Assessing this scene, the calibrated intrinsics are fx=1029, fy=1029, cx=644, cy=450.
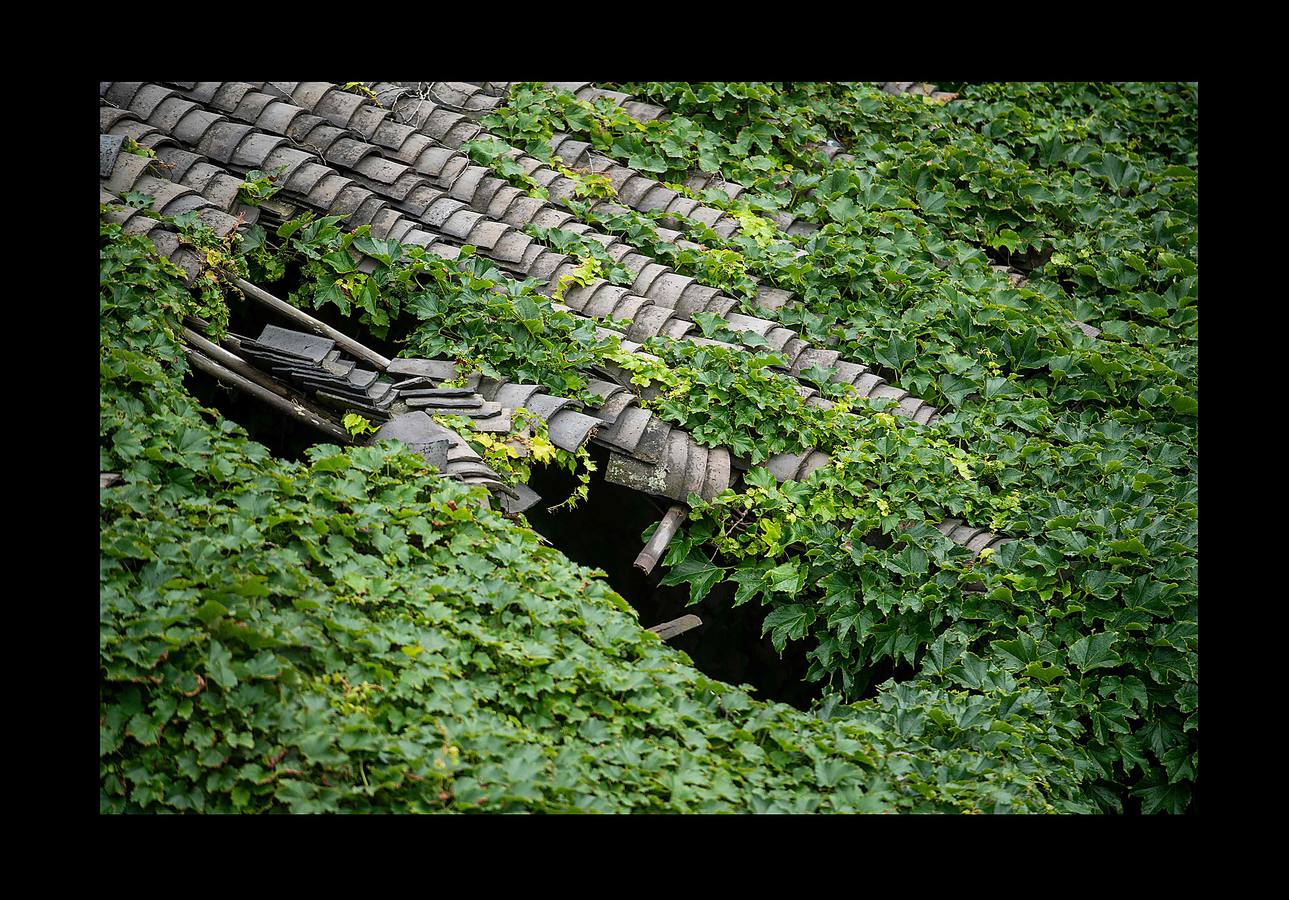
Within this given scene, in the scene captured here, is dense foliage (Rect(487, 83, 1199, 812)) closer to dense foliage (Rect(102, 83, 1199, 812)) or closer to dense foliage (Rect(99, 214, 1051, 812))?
dense foliage (Rect(102, 83, 1199, 812))

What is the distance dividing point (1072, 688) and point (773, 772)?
1.78 metres

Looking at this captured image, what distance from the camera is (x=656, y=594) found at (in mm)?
7289

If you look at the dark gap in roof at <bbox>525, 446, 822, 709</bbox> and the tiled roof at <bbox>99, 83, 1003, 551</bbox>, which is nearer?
the tiled roof at <bbox>99, 83, 1003, 551</bbox>

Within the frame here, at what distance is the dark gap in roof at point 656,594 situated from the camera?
258 inches

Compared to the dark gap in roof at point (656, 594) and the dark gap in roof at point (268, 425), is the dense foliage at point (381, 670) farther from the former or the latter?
the dark gap in roof at point (656, 594)

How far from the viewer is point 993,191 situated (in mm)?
7812

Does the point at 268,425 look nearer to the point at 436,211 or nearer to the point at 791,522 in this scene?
the point at 436,211

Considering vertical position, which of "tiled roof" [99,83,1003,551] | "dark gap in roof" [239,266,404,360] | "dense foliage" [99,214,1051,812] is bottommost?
"dense foliage" [99,214,1051,812]

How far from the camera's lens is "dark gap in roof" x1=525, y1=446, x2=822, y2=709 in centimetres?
654

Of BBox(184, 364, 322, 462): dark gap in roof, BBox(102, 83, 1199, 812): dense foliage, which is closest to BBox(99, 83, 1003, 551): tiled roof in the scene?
BBox(102, 83, 1199, 812): dense foliage

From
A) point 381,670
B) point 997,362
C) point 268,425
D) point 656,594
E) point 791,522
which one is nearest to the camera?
point 381,670

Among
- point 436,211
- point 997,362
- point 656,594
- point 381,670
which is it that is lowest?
point 381,670

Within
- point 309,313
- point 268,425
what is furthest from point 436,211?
point 268,425

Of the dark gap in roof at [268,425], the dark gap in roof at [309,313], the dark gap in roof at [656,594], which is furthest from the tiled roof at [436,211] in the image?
the dark gap in roof at [268,425]
